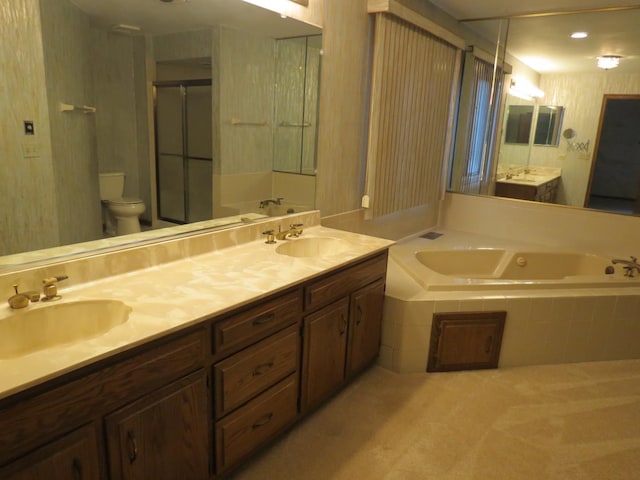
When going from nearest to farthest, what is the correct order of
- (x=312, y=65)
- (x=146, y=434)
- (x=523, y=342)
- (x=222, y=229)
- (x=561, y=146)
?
1. (x=146, y=434)
2. (x=222, y=229)
3. (x=312, y=65)
4. (x=523, y=342)
5. (x=561, y=146)

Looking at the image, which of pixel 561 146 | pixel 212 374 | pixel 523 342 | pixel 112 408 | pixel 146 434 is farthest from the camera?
pixel 561 146

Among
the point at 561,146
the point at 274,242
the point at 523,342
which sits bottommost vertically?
the point at 523,342

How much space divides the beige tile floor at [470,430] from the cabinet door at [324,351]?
178 millimetres

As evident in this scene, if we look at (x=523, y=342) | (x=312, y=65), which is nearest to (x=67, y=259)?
(x=312, y=65)

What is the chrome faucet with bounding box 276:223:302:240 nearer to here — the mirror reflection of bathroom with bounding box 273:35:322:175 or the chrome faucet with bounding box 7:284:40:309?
the mirror reflection of bathroom with bounding box 273:35:322:175

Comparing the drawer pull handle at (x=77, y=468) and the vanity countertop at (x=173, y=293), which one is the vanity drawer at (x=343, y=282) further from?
the drawer pull handle at (x=77, y=468)

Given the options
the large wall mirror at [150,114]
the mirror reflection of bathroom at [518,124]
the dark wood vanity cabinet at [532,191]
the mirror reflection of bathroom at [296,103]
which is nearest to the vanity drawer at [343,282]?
the large wall mirror at [150,114]

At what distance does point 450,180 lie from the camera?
4.34 m

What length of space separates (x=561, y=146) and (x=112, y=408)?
4406 millimetres

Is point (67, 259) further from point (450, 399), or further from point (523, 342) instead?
point (523, 342)

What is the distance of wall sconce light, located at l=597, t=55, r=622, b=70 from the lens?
3.78 meters

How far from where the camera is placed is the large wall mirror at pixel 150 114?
4.71 ft

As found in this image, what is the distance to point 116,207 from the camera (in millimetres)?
1735

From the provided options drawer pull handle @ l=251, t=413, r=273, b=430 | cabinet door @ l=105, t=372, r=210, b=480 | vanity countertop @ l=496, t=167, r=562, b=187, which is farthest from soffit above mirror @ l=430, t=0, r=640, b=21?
cabinet door @ l=105, t=372, r=210, b=480
